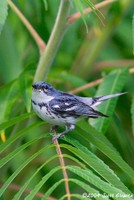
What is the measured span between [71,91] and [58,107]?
0.41 metres

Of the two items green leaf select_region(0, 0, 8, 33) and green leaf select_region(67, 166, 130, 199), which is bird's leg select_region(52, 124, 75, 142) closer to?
green leaf select_region(67, 166, 130, 199)

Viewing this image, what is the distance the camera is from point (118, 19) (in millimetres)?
4516

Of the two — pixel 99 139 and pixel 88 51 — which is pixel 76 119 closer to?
pixel 99 139

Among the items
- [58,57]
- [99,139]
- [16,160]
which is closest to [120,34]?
[58,57]

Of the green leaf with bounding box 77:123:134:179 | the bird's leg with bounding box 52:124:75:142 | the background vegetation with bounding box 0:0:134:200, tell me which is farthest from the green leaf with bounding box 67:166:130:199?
the bird's leg with bounding box 52:124:75:142

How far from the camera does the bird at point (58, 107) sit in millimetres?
2951

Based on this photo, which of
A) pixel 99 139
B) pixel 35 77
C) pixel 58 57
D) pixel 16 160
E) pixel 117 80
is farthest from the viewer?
pixel 58 57

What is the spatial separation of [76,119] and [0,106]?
1.54ft

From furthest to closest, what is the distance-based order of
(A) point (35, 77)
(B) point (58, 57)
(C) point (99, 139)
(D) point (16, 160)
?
(B) point (58, 57), (D) point (16, 160), (A) point (35, 77), (C) point (99, 139)

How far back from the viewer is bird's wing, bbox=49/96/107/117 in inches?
118

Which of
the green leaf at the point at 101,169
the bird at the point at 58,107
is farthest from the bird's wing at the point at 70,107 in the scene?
the green leaf at the point at 101,169

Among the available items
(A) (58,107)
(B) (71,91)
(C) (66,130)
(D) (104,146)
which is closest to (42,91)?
(A) (58,107)

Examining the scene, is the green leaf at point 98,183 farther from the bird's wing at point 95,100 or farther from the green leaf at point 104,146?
the bird's wing at point 95,100

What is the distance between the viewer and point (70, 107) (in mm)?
3025
